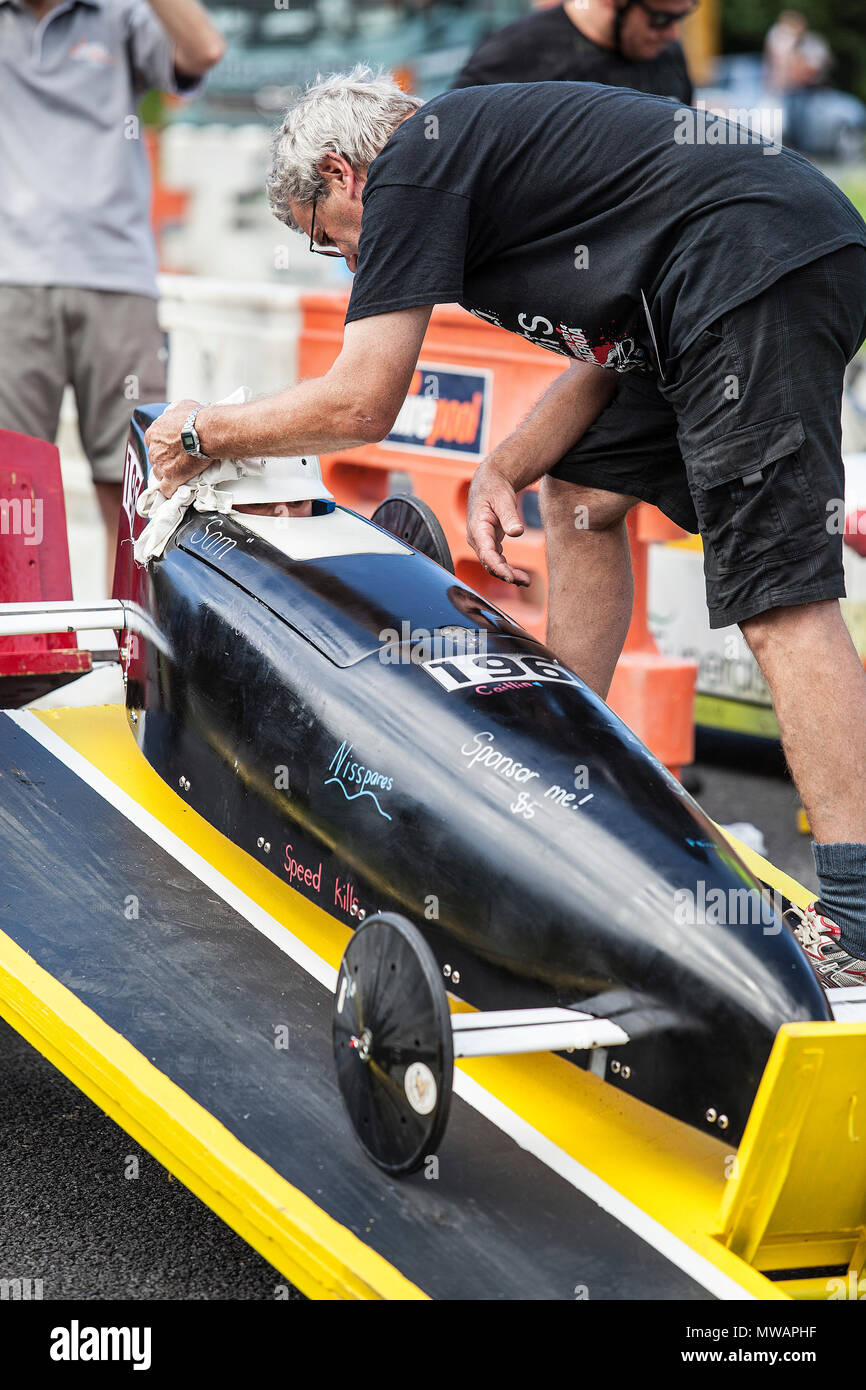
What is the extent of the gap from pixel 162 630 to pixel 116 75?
8.10 ft

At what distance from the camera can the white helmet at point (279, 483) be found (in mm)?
3260

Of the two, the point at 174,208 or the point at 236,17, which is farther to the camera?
the point at 236,17

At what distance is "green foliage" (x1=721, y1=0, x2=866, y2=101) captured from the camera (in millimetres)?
32438

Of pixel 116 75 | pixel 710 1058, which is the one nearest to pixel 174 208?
pixel 116 75

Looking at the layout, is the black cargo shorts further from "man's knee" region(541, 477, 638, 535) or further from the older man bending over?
"man's knee" region(541, 477, 638, 535)

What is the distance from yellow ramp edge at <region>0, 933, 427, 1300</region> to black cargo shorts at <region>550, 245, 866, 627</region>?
1150mm

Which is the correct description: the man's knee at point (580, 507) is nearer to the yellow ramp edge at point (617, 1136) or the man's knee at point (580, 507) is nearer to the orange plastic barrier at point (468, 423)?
the yellow ramp edge at point (617, 1136)

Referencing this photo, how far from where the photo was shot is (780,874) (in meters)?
3.23

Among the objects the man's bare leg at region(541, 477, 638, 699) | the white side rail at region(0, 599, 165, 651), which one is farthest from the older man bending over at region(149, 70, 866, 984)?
the white side rail at region(0, 599, 165, 651)

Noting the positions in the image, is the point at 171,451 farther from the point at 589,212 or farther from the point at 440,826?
the point at 440,826

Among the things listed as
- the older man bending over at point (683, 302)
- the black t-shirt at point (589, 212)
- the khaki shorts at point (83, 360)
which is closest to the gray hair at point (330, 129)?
the older man bending over at point (683, 302)

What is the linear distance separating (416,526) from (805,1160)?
1.81 meters

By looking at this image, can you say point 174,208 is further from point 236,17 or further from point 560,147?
point 560,147

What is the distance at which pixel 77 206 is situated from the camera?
16.2 ft
